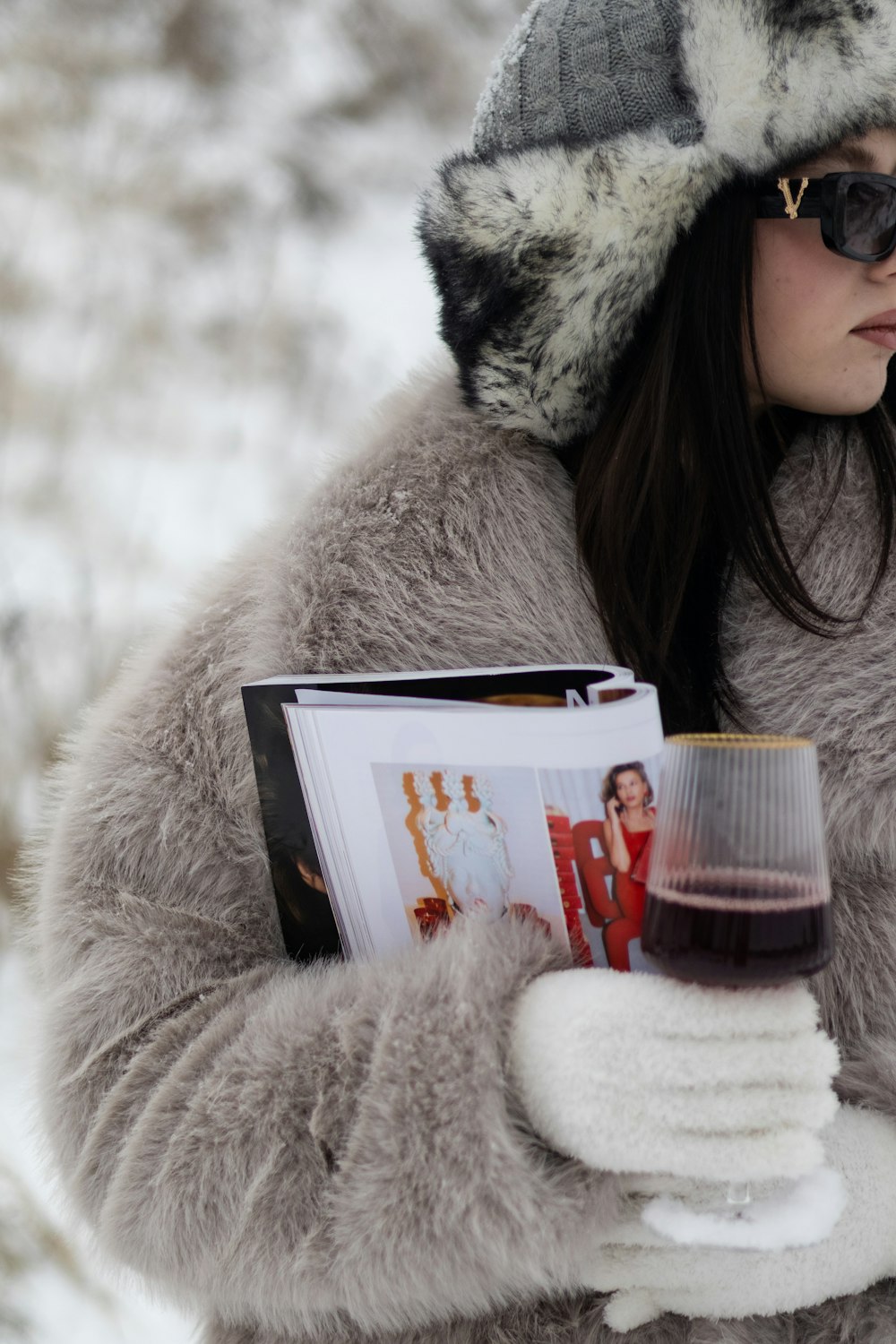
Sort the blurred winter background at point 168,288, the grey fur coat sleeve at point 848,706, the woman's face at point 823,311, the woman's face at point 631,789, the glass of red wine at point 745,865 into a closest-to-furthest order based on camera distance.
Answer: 1. the glass of red wine at point 745,865
2. the woman's face at point 631,789
3. the grey fur coat sleeve at point 848,706
4. the woman's face at point 823,311
5. the blurred winter background at point 168,288

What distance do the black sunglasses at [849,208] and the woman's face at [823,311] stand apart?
0.03 meters

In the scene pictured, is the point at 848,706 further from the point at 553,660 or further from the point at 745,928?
the point at 745,928

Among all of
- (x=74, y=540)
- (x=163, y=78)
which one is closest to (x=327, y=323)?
(x=163, y=78)

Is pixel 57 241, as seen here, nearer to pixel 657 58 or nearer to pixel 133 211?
pixel 133 211

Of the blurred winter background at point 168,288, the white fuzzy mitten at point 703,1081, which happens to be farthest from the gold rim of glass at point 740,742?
the blurred winter background at point 168,288

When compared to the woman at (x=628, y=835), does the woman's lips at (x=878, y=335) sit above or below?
above

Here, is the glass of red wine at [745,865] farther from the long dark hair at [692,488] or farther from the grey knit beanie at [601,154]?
the grey knit beanie at [601,154]

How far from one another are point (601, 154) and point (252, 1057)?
2.66ft

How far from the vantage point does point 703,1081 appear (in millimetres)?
612

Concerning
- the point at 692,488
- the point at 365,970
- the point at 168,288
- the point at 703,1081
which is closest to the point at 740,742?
the point at 703,1081

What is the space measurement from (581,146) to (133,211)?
6.56 feet

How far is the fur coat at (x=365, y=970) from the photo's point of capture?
70cm

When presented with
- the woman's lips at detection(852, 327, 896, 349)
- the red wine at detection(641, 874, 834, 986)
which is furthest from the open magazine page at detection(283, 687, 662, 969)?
the woman's lips at detection(852, 327, 896, 349)

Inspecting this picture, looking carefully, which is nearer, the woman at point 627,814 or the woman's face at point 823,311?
the woman at point 627,814
